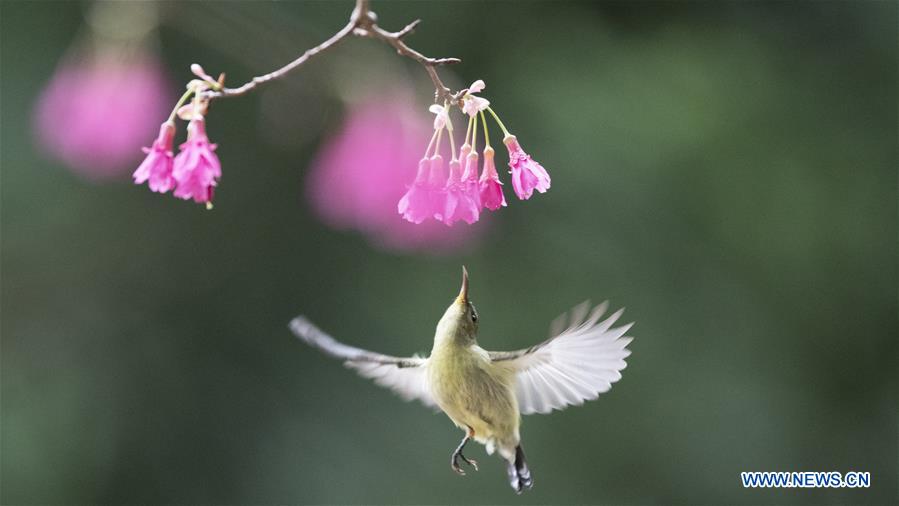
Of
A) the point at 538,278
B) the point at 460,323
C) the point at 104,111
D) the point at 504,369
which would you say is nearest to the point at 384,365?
the point at 504,369

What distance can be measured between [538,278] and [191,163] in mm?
2219

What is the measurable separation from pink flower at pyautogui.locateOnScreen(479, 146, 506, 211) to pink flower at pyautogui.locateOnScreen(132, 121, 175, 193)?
42cm

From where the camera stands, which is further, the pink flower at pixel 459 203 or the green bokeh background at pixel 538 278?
the green bokeh background at pixel 538 278

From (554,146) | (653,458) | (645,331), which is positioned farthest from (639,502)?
(554,146)

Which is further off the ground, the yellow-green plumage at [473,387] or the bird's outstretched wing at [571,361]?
the bird's outstretched wing at [571,361]

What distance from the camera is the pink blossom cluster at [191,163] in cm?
125

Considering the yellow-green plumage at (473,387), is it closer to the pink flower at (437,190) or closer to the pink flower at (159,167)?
the pink flower at (437,190)

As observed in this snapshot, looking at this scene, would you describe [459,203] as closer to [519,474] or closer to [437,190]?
[437,190]

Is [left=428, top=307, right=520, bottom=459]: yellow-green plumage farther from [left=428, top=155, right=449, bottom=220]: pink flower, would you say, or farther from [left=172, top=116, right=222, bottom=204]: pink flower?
[left=172, top=116, right=222, bottom=204]: pink flower

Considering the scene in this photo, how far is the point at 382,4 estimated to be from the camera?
317 centimetres

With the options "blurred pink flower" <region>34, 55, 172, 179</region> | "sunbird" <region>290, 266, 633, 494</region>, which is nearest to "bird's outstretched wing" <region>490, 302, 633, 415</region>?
"sunbird" <region>290, 266, 633, 494</region>

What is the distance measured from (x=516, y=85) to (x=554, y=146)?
0.25 m

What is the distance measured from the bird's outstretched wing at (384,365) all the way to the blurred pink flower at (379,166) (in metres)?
0.68

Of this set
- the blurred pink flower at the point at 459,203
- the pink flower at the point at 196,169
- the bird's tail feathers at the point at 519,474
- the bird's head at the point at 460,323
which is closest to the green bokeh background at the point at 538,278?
the bird's tail feathers at the point at 519,474
